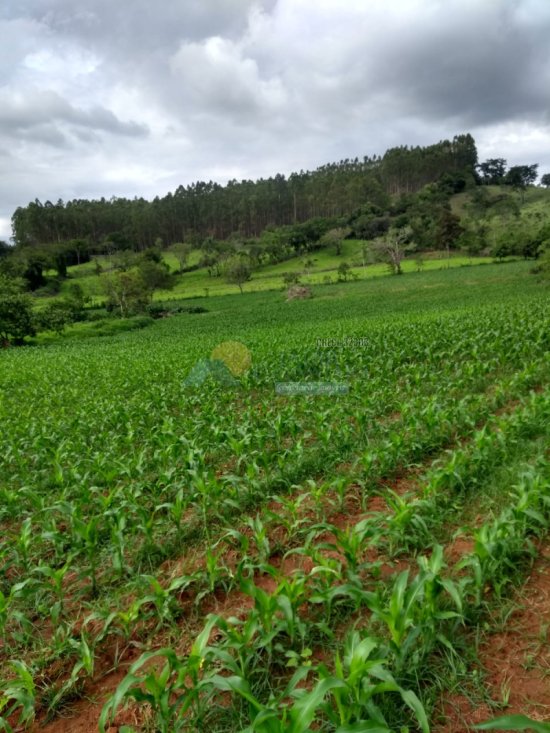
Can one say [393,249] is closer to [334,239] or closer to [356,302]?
[334,239]

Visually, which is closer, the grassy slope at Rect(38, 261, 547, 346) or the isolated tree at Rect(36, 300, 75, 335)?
the grassy slope at Rect(38, 261, 547, 346)

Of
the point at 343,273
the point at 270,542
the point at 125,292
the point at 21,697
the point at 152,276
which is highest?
the point at 152,276

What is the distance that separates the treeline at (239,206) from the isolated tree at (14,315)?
53892 millimetres

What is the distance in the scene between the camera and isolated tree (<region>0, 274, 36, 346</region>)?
1215 inches

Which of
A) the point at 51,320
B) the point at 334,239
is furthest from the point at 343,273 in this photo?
the point at 51,320

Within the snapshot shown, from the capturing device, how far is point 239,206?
109250mm

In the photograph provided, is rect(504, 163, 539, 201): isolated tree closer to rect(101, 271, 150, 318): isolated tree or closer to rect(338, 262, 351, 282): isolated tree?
rect(338, 262, 351, 282): isolated tree

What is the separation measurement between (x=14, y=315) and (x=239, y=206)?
87.9m

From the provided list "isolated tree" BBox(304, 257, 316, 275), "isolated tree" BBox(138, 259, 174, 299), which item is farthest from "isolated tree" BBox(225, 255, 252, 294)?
"isolated tree" BBox(304, 257, 316, 275)

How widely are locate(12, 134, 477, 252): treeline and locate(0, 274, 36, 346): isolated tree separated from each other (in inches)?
2122

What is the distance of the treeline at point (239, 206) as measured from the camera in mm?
96062

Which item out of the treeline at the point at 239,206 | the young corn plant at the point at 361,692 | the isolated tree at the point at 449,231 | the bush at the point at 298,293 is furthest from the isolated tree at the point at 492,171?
the young corn plant at the point at 361,692

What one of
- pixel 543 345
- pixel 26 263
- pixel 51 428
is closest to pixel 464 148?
pixel 26 263

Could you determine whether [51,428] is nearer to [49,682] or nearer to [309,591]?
[49,682]
